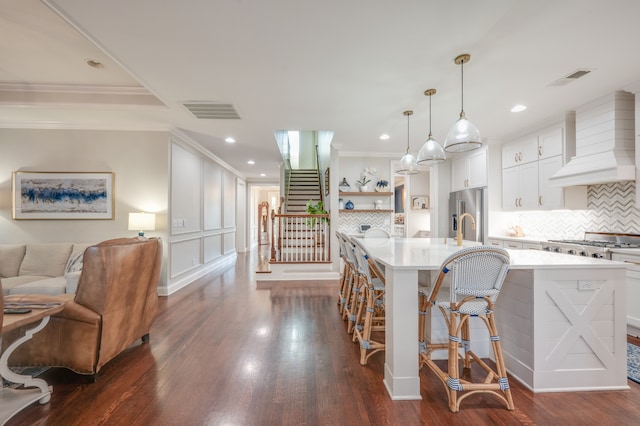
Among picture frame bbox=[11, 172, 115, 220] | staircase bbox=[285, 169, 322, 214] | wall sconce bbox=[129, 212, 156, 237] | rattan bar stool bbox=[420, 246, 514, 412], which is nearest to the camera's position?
rattan bar stool bbox=[420, 246, 514, 412]

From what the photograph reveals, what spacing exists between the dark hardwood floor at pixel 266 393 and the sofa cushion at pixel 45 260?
194cm

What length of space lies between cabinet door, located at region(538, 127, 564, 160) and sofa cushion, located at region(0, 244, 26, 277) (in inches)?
301

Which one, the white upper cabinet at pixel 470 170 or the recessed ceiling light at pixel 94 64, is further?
the white upper cabinet at pixel 470 170

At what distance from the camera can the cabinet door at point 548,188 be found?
3.99 metres

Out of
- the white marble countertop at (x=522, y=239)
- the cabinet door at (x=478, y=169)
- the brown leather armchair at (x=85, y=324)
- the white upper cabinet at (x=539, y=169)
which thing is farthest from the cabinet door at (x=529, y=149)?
the brown leather armchair at (x=85, y=324)

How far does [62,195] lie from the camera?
169 inches

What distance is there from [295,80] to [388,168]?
3928 mm

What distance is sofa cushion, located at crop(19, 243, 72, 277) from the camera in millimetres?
3662

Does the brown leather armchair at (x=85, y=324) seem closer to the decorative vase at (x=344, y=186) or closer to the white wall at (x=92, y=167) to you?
the white wall at (x=92, y=167)

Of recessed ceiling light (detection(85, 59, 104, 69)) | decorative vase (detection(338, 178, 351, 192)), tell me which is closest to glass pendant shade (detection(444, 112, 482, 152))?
decorative vase (detection(338, 178, 351, 192))

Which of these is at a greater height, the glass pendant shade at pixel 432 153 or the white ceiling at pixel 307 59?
the white ceiling at pixel 307 59

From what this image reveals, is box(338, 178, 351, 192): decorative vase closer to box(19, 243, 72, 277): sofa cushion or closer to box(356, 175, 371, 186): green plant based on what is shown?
box(356, 175, 371, 186): green plant

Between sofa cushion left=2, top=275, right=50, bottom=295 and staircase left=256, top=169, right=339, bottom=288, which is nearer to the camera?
sofa cushion left=2, top=275, right=50, bottom=295

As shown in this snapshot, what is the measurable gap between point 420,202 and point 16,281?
7986 mm
